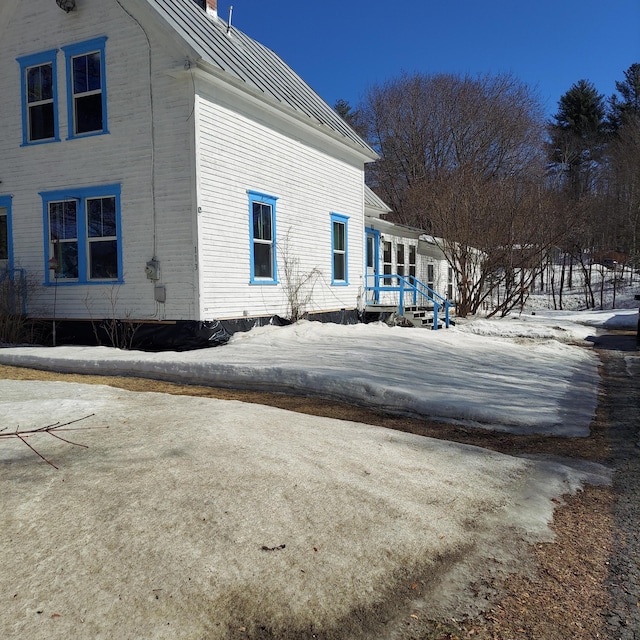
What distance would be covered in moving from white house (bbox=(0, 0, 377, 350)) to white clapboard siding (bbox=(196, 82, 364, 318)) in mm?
38

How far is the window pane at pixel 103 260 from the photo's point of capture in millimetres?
10539

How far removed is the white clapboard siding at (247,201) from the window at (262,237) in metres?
0.16

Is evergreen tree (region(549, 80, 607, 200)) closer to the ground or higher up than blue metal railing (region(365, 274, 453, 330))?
higher up

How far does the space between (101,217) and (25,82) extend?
3464 millimetres

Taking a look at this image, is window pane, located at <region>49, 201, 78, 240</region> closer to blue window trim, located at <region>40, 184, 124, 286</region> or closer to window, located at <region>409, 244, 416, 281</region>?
blue window trim, located at <region>40, 184, 124, 286</region>

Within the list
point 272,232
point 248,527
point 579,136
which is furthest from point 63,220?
point 579,136

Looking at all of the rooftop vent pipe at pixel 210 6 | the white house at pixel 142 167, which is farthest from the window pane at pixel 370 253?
the rooftop vent pipe at pixel 210 6

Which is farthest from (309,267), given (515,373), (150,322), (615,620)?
(615,620)

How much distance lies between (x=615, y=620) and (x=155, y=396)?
15.7ft

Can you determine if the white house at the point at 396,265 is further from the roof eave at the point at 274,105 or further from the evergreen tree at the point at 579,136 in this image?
the evergreen tree at the point at 579,136

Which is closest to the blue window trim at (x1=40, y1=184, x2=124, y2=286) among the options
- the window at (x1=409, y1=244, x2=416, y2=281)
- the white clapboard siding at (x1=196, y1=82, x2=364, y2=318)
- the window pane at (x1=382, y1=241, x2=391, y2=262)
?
the white clapboard siding at (x1=196, y1=82, x2=364, y2=318)

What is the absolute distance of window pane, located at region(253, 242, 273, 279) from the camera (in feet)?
37.6

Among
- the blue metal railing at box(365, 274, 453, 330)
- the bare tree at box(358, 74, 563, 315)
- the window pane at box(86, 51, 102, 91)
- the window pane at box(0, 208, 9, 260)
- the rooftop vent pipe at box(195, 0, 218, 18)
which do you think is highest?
the bare tree at box(358, 74, 563, 315)

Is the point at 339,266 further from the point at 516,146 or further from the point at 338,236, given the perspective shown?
the point at 516,146
